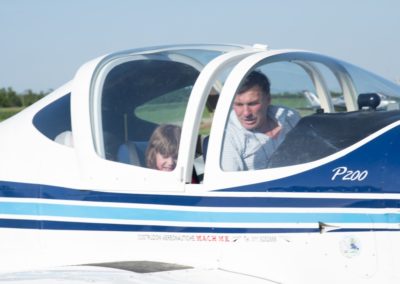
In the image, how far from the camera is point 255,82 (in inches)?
175

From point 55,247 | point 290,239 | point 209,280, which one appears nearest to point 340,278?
point 290,239

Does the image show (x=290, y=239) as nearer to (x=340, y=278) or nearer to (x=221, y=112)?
(x=340, y=278)

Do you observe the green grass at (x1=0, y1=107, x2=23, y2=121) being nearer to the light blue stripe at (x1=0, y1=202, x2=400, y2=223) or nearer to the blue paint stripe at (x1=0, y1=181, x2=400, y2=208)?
the blue paint stripe at (x1=0, y1=181, x2=400, y2=208)

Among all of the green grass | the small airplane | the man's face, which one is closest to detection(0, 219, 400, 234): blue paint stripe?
the small airplane

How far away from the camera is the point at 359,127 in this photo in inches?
163

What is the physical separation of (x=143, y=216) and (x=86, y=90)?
3.05 ft

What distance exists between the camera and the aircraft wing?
12.8ft

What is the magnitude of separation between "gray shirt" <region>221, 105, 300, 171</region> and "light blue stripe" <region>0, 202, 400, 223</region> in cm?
29

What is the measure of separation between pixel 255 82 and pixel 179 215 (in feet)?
3.05

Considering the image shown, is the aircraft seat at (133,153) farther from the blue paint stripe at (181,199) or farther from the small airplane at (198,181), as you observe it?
the blue paint stripe at (181,199)

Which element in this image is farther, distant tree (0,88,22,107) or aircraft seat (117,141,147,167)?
distant tree (0,88,22,107)

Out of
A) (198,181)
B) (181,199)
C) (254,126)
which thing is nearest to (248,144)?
(254,126)

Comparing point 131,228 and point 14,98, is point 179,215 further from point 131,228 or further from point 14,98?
point 14,98

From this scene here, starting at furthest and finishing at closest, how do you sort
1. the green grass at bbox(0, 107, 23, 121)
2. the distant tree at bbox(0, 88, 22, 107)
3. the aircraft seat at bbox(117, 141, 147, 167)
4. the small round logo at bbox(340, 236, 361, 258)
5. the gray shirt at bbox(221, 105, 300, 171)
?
the distant tree at bbox(0, 88, 22, 107) < the green grass at bbox(0, 107, 23, 121) < the aircraft seat at bbox(117, 141, 147, 167) < the gray shirt at bbox(221, 105, 300, 171) < the small round logo at bbox(340, 236, 361, 258)
